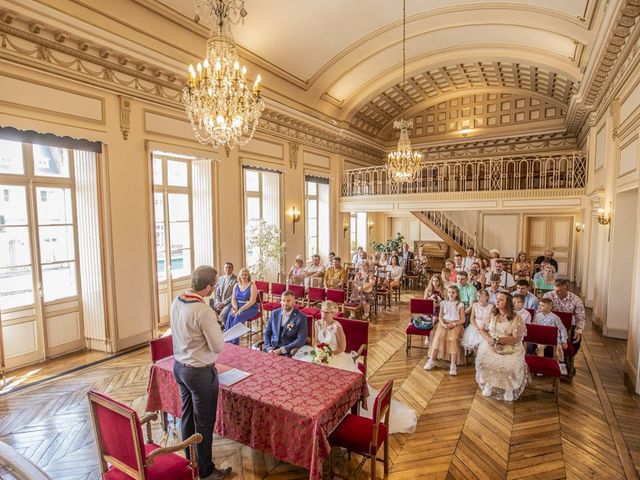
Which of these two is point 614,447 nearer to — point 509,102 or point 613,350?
point 613,350

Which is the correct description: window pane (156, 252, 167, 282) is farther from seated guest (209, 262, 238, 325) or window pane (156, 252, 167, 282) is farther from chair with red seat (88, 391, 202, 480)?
chair with red seat (88, 391, 202, 480)

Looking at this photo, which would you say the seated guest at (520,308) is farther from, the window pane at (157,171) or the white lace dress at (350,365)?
the window pane at (157,171)

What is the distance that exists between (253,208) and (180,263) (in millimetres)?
2590

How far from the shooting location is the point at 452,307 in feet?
18.3

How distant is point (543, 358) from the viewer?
183 inches

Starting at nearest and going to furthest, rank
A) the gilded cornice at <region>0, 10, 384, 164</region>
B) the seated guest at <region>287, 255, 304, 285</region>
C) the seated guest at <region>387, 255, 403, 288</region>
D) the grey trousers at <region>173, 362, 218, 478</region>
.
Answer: the grey trousers at <region>173, 362, 218, 478</region>, the gilded cornice at <region>0, 10, 384, 164</region>, the seated guest at <region>287, 255, 304, 285</region>, the seated guest at <region>387, 255, 403, 288</region>

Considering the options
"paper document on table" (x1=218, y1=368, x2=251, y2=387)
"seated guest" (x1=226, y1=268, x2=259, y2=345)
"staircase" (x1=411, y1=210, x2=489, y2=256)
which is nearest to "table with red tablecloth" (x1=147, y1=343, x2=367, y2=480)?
"paper document on table" (x1=218, y1=368, x2=251, y2=387)

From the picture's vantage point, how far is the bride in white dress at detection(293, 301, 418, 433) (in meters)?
4.06

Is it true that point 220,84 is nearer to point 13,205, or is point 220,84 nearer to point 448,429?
point 13,205

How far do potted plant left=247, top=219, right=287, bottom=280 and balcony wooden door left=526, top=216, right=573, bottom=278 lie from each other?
9.72m

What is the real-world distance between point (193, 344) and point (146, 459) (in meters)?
0.77

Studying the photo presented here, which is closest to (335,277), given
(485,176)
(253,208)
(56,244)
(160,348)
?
(253,208)

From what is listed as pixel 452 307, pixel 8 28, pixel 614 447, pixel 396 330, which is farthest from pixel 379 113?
pixel 614 447

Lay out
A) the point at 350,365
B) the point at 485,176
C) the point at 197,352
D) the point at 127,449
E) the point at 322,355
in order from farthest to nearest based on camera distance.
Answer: the point at 485,176 < the point at 350,365 < the point at 322,355 < the point at 197,352 < the point at 127,449
